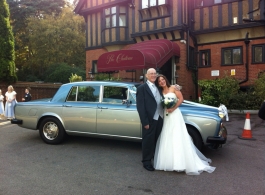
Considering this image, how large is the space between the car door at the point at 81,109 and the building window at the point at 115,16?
11.4 m

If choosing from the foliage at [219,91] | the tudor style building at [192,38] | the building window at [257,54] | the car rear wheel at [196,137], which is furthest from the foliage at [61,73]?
the car rear wheel at [196,137]

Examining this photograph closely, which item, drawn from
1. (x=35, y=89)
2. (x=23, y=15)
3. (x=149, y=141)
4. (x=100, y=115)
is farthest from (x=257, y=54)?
(x=23, y=15)

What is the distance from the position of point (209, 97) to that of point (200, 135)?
8510 mm

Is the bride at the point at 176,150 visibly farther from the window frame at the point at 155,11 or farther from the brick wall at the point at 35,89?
the brick wall at the point at 35,89

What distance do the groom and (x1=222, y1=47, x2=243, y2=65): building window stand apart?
1169 centimetres

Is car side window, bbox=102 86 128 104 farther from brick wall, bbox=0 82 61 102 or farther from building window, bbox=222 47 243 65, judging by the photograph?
brick wall, bbox=0 82 61 102

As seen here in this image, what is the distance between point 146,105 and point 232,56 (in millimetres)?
12065

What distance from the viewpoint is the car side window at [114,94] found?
20.2 ft

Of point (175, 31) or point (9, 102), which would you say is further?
point (175, 31)

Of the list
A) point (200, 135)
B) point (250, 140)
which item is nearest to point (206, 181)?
point (200, 135)

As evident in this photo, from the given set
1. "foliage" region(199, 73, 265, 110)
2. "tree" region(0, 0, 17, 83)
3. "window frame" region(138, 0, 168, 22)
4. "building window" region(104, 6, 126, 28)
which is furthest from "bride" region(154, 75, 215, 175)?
"tree" region(0, 0, 17, 83)

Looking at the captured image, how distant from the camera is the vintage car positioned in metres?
5.41

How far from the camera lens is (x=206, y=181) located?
427 cm

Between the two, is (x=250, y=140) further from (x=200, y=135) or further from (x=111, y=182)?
(x=111, y=182)
